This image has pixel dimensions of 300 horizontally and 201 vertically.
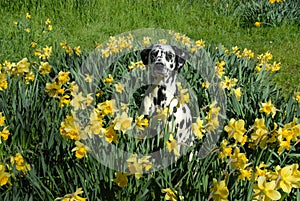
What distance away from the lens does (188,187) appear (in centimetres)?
208

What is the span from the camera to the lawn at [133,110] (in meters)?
2.00

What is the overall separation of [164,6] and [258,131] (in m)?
5.10

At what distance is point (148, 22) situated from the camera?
6.53 metres

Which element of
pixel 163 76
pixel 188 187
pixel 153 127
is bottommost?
pixel 188 187

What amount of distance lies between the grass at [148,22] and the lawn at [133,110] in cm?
2

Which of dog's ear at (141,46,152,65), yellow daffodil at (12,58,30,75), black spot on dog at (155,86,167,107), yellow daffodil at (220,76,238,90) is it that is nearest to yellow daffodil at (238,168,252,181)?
black spot on dog at (155,86,167,107)

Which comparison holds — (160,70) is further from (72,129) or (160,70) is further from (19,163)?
(19,163)

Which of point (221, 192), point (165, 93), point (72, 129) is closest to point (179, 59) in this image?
point (165, 93)

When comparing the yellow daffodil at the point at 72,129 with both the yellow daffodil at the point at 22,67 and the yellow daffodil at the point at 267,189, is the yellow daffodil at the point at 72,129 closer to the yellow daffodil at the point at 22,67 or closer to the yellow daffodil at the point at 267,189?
the yellow daffodil at the point at 267,189

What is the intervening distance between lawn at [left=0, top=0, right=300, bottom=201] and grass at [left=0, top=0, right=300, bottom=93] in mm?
19

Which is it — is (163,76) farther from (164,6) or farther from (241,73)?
(164,6)

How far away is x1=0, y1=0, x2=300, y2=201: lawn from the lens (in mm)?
1995

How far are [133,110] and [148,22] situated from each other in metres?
3.66

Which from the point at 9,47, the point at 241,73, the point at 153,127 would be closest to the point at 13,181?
the point at 153,127
